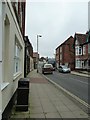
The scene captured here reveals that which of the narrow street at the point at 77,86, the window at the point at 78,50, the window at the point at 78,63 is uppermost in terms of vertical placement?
the window at the point at 78,50

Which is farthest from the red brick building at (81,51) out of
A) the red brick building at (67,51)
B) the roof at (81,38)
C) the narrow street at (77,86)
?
the narrow street at (77,86)

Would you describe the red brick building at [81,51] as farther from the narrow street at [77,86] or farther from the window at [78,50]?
the narrow street at [77,86]

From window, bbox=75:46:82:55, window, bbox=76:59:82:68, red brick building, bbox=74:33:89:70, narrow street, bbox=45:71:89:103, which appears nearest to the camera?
narrow street, bbox=45:71:89:103

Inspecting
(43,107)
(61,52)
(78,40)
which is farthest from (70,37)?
(43,107)

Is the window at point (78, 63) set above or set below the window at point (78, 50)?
below

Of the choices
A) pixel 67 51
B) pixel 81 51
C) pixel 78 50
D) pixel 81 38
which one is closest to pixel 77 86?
pixel 81 51

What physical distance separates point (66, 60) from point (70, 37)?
7917mm

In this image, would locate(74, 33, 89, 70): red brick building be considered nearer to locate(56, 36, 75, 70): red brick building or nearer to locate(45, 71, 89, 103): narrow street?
locate(56, 36, 75, 70): red brick building

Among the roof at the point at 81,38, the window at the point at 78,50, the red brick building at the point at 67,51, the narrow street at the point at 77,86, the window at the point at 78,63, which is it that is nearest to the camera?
the narrow street at the point at 77,86

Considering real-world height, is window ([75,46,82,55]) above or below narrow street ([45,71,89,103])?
above

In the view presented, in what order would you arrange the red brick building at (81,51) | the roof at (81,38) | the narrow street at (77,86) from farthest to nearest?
the roof at (81,38)
the red brick building at (81,51)
the narrow street at (77,86)

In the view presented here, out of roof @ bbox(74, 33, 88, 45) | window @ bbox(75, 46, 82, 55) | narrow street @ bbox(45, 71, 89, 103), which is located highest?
roof @ bbox(74, 33, 88, 45)

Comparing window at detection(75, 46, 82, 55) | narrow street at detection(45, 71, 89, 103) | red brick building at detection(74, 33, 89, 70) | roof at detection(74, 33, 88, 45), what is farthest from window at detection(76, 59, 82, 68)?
narrow street at detection(45, 71, 89, 103)

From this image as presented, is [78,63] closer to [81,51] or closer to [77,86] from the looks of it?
[81,51]
